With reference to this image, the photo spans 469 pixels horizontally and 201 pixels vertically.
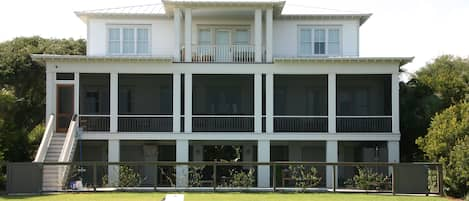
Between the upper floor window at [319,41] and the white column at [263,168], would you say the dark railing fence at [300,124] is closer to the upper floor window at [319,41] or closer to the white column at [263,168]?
the white column at [263,168]

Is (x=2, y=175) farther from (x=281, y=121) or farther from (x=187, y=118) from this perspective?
(x=281, y=121)

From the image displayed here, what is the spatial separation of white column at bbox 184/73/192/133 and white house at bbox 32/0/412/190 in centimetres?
4

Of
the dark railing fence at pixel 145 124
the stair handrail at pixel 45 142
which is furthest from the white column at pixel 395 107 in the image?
the stair handrail at pixel 45 142

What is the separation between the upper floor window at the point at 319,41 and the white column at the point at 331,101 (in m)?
2.79

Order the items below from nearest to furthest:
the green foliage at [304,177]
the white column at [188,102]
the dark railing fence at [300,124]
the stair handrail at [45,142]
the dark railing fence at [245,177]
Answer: the dark railing fence at [245,177]
the green foliage at [304,177]
the stair handrail at [45,142]
the white column at [188,102]
the dark railing fence at [300,124]

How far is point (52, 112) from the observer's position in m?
35.3

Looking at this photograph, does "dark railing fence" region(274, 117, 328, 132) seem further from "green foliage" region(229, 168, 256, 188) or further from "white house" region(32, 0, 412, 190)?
"green foliage" region(229, 168, 256, 188)

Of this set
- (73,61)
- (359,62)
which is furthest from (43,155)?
(359,62)

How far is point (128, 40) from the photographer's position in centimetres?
3822

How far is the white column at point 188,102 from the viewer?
35.4 meters

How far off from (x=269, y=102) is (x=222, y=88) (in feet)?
13.5

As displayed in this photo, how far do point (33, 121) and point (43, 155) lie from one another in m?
14.8

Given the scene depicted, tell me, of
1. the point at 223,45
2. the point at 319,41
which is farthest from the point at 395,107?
the point at 223,45

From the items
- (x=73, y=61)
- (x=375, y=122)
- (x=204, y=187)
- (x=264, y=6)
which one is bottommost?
(x=204, y=187)
